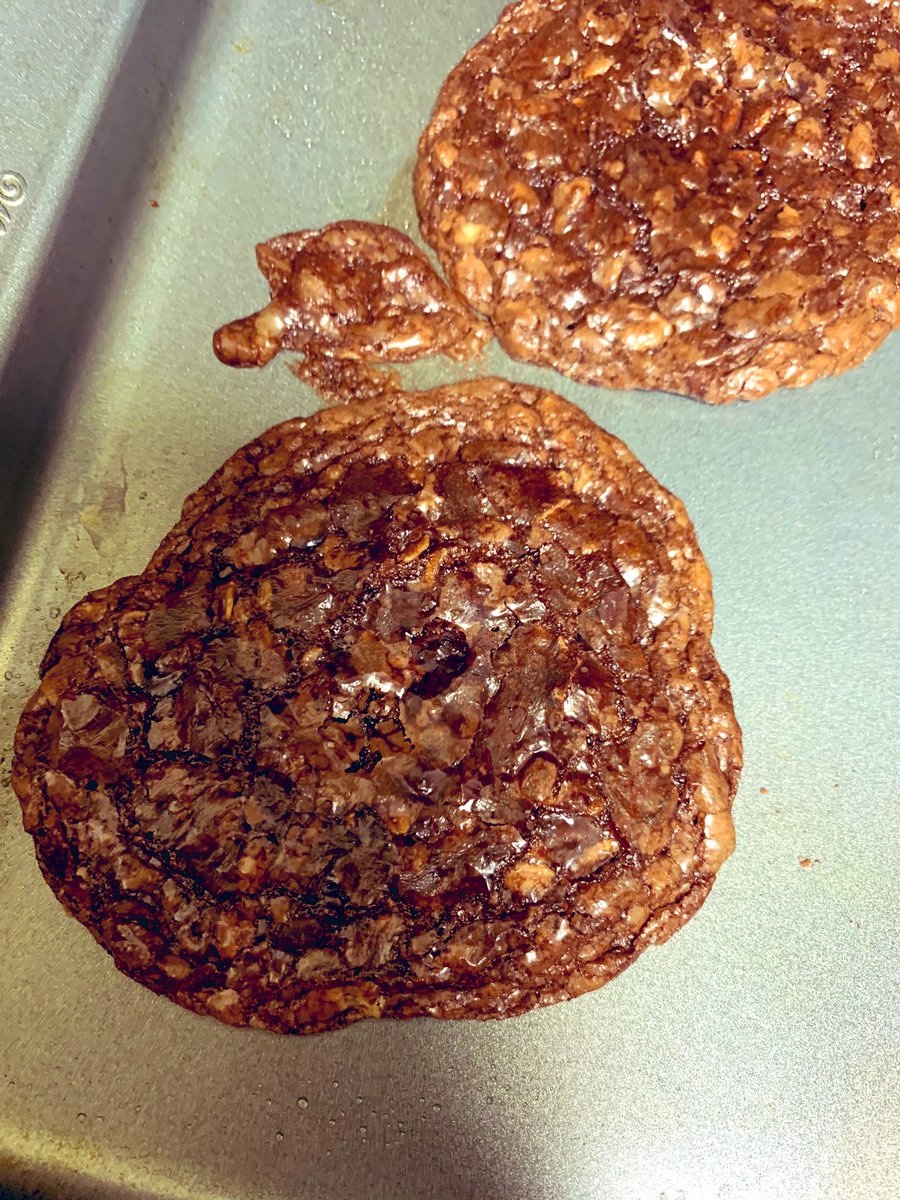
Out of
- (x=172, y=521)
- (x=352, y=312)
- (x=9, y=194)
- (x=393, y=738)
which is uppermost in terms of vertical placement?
(x=9, y=194)

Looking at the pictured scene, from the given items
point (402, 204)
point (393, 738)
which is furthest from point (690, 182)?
point (393, 738)

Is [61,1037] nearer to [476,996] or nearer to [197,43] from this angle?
[476,996]

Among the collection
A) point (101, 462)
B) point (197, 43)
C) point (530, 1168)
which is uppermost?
point (197, 43)

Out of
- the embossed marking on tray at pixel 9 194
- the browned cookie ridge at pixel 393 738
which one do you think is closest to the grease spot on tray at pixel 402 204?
the browned cookie ridge at pixel 393 738

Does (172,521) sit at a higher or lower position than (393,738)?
higher

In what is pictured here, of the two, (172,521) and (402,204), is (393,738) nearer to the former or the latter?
(172,521)

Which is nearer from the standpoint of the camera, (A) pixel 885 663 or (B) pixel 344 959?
(B) pixel 344 959

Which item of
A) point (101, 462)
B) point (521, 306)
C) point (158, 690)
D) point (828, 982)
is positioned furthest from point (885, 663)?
point (101, 462)
